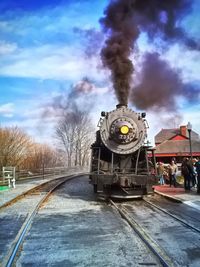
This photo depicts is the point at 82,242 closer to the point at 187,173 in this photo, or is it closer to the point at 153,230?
the point at 153,230

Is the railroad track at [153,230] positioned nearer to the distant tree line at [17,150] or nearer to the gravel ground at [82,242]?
the gravel ground at [82,242]

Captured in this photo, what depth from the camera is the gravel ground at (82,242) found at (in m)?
4.37

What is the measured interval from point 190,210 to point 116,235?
11.9 ft

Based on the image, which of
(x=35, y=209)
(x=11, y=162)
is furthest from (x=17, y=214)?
(x=11, y=162)

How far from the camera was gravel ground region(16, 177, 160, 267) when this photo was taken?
172 inches

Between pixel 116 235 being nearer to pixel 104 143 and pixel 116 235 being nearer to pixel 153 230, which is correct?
pixel 153 230

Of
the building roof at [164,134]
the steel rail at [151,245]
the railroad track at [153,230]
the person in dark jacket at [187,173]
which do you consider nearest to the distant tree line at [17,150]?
the person in dark jacket at [187,173]

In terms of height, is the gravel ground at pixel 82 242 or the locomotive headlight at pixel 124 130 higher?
the locomotive headlight at pixel 124 130

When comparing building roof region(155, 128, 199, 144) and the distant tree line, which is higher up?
building roof region(155, 128, 199, 144)

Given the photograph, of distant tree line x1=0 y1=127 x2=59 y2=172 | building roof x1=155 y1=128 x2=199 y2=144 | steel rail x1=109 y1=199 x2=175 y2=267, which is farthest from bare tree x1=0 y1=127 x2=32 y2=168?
building roof x1=155 y1=128 x2=199 y2=144

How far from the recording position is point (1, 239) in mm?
5691

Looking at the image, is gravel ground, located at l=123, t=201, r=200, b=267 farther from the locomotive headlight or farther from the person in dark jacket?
the person in dark jacket

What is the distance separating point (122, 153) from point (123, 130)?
0.87 meters

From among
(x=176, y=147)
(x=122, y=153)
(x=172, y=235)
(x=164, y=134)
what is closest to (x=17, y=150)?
(x=122, y=153)
